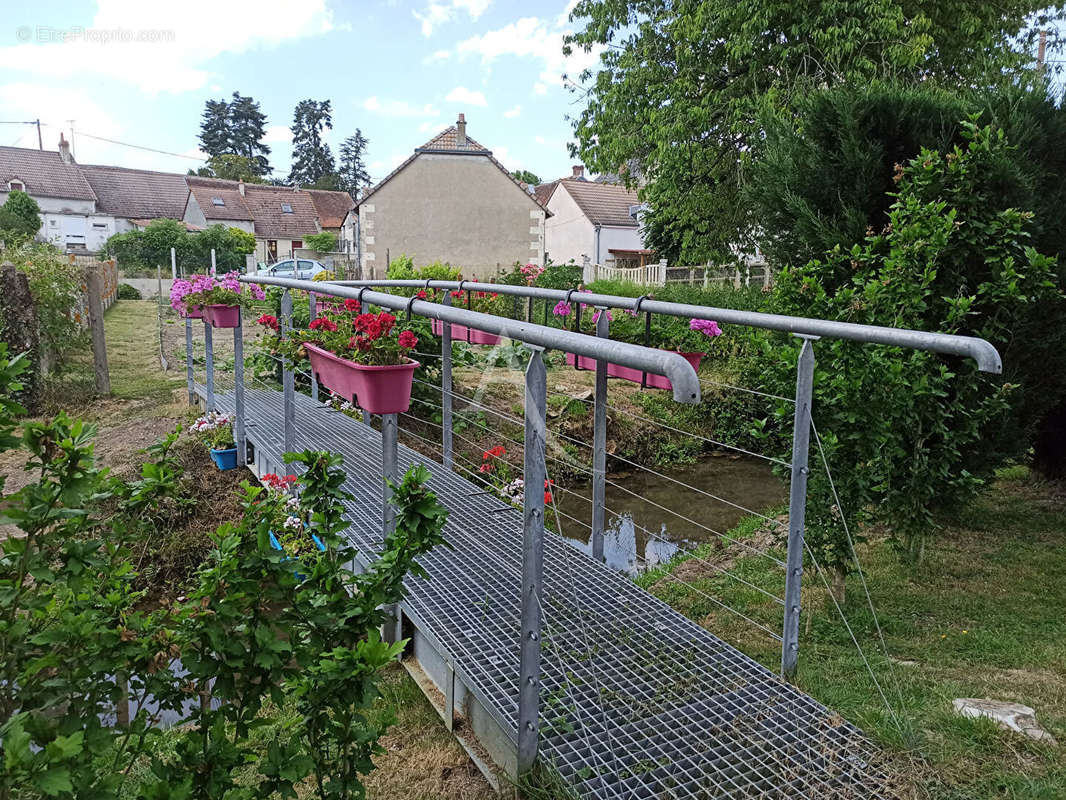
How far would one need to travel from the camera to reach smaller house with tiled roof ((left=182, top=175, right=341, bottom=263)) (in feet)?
141

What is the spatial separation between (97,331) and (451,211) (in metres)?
18.7

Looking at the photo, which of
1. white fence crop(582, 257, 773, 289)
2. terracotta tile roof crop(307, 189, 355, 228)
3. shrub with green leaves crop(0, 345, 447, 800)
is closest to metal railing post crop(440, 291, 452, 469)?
shrub with green leaves crop(0, 345, 447, 800)

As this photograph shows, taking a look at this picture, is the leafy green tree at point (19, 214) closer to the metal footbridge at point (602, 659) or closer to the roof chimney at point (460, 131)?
the roof chimney at point (460, 131)

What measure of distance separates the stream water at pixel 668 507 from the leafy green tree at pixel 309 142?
6430 centimetres

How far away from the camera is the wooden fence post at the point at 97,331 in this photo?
9008 mm

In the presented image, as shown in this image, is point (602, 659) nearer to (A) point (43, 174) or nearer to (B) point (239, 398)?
(B) point (239, 398)

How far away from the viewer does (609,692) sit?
2.45m

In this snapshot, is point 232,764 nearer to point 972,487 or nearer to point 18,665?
point 18,665

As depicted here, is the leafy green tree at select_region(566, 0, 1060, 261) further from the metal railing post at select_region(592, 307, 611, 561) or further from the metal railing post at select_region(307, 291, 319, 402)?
the metal railing post at select_region(592, 307, 611, 561)

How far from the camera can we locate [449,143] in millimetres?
26719

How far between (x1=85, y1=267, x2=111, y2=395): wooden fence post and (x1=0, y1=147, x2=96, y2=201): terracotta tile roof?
38923 millimetres

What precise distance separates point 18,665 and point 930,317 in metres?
3.91

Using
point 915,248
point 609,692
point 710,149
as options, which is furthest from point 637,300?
point 710,149

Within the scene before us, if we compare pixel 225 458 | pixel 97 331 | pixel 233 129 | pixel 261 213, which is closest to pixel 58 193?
pixel 261 213
